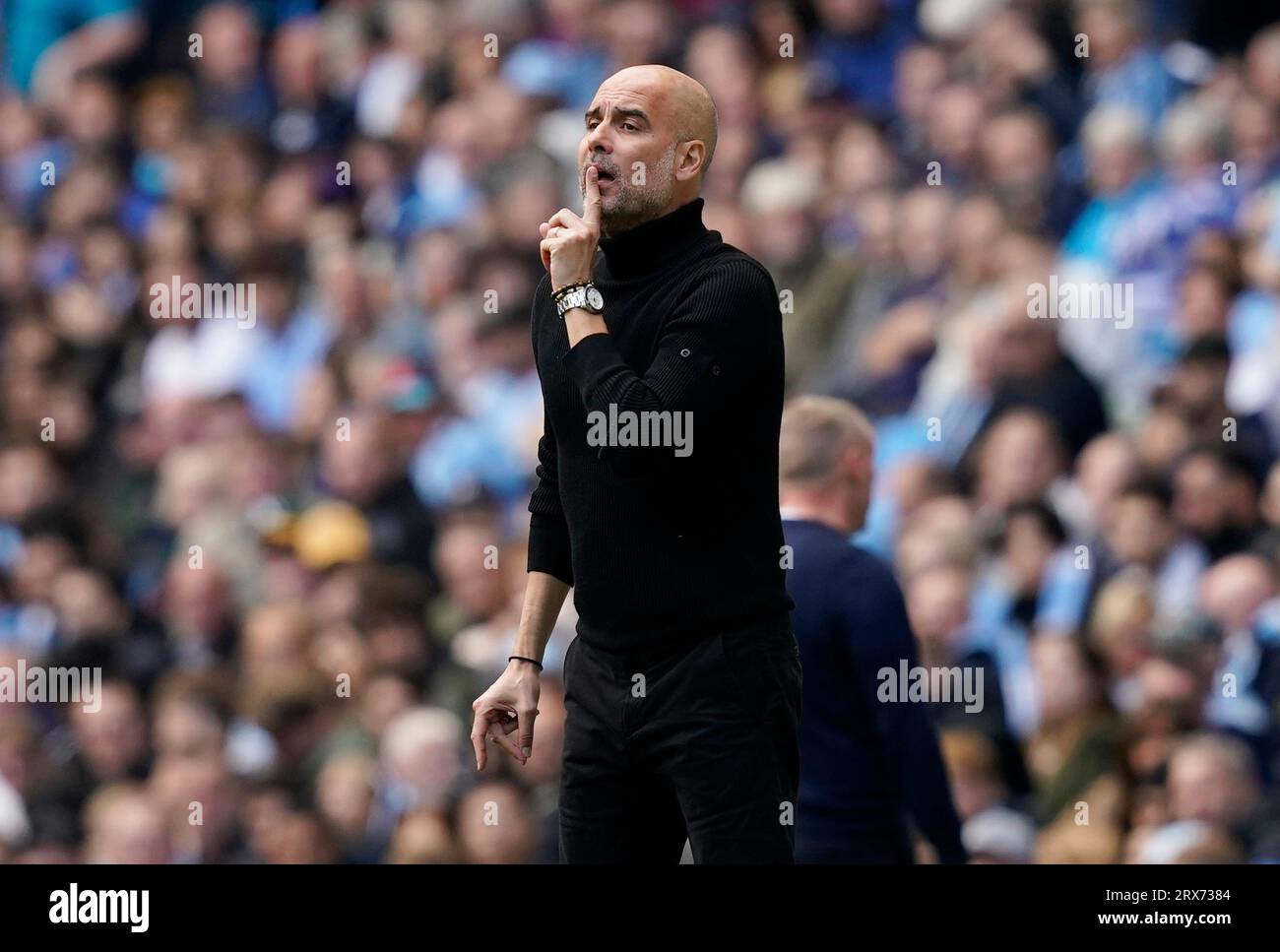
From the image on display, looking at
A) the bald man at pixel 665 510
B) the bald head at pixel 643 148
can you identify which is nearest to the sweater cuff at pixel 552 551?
the bald man at pixel 665 510

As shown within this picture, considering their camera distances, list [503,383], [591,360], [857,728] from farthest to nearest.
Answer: [503,383]
[857,728]
[591,360]

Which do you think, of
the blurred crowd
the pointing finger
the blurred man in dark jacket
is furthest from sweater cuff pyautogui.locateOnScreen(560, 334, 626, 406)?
the blurred crowd

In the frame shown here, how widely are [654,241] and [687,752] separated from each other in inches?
28.4

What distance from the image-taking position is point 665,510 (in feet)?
9.78

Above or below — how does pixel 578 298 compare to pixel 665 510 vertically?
above

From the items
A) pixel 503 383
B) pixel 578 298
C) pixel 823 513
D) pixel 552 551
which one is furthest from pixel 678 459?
pixel 503 383

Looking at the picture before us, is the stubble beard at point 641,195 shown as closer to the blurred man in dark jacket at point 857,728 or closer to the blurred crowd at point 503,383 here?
the blurred man in dark jacket at point 857,728

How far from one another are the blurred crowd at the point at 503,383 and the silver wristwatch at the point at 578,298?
2.64 m

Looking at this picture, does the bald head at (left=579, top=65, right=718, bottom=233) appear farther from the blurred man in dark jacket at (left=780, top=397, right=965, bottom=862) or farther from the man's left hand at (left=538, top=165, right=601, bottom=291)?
the blurred man in dark jacket at (left=780, top=397, right=965, bottom=862)

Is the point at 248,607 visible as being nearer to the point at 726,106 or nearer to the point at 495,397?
the point at 495,397

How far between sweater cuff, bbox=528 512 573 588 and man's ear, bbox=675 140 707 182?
538 mm

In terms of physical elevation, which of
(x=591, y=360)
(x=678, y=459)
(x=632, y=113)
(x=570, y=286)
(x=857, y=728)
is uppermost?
(x=632, y=113)

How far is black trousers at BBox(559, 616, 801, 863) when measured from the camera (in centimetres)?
293

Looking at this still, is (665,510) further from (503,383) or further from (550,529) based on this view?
(503,383)
